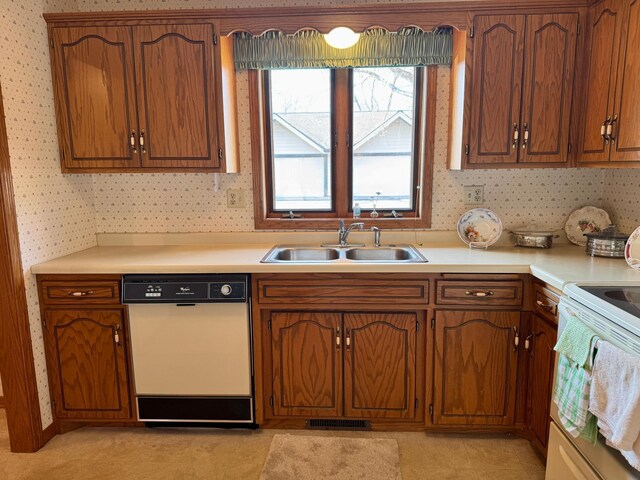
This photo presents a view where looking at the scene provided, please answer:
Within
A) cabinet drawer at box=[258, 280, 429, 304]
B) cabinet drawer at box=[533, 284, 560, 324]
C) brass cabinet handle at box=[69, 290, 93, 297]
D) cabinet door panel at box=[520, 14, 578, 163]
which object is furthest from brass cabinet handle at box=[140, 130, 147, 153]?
cabinet drawer at box=[533, 284, 560, 324]

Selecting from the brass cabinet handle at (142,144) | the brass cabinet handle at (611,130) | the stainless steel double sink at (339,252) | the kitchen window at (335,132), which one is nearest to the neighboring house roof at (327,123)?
the kitchen window at (335,132)

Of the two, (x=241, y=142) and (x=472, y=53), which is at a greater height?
(x=472, y=53)

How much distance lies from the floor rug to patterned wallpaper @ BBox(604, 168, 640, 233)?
1.67 metres

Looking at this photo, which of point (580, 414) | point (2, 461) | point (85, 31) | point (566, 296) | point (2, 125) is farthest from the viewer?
point (85, 31)

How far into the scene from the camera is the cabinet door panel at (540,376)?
6.11ft

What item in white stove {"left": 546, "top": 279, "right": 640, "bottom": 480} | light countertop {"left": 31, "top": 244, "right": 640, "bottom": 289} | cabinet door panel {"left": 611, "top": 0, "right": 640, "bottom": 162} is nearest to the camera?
white stove {"left": 546, "top": 279, "right": 640, "bottom": 480}

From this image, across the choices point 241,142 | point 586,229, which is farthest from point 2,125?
point 586,229

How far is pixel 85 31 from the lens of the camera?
2174 millimetres

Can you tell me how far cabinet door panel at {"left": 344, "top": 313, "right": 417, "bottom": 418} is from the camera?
2084mm

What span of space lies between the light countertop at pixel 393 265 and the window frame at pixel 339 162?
38cm

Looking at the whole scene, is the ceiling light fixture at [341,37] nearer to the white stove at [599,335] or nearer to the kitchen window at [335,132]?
the kitchen window at [335,132]

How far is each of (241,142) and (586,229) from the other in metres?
2.03

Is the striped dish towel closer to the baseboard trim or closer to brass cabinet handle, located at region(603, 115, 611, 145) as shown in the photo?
brass cabinet handle, located at region(603, 115, 611, 145)

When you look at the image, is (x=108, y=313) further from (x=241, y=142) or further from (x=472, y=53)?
(x=472, y=53)
